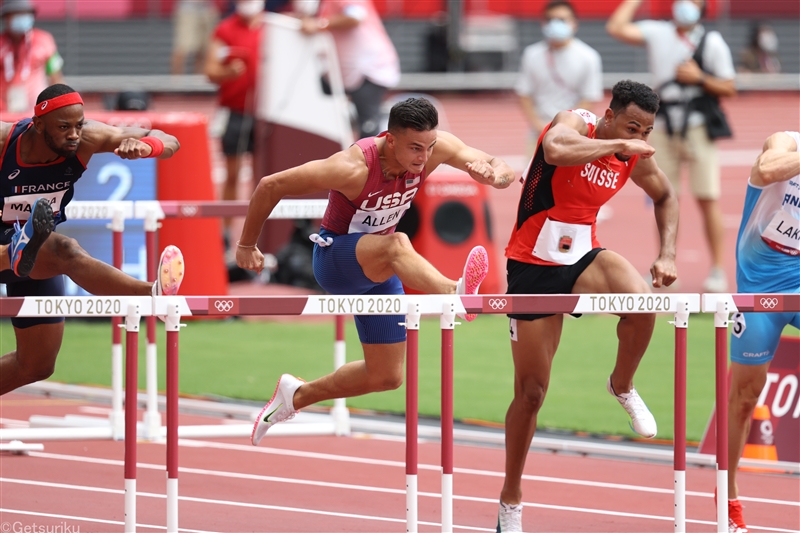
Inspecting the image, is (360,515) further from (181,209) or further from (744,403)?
(181,209)

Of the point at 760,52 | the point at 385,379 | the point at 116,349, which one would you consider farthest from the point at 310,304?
the point at 760,52

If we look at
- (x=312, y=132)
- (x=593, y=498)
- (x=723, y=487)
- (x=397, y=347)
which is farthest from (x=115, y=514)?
(x=312, y=132)

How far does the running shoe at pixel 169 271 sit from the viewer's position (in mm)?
6148

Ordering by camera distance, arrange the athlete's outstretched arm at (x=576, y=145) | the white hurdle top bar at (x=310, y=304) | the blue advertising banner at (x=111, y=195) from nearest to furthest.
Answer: the white hurdle top bar at (x=310, y=304), the athlete's outstretched arm at (x=576, y=145), the blue advertising banner at (x=111, y=195)

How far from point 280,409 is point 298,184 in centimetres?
152

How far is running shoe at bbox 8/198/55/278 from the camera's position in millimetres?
6160

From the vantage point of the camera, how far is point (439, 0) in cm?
3023

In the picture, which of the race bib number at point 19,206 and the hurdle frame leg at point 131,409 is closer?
the hurdle frame leg at point 131,409

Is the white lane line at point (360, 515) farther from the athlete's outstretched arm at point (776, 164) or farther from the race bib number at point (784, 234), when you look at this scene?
the athlete's outstretched arm at point (776, 164)

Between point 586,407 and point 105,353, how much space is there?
14.5 ft

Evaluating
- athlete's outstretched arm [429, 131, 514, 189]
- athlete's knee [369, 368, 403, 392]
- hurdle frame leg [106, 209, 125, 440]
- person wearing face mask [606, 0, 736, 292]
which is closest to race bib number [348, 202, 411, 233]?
athlete's outstretched arm [429, 131, 514, 189]

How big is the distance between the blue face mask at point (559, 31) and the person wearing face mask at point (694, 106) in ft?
3.54

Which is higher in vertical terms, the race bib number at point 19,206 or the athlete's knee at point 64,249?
the race bib number at point 19,206

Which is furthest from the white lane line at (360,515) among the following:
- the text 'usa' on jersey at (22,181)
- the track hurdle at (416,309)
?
the text 'usa' on jersey at (22,181)
